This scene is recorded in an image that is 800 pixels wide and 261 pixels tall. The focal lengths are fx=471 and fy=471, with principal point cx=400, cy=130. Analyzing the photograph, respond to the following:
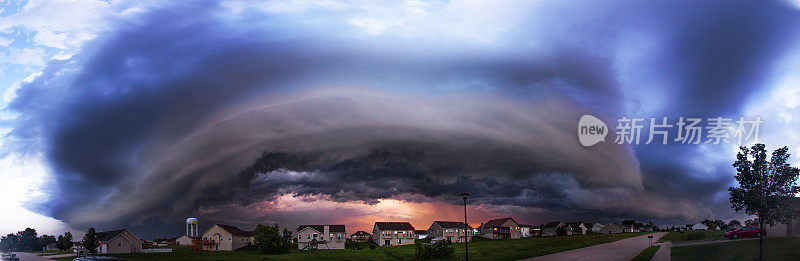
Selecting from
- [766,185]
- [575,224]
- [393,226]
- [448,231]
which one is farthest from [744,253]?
[575,224]

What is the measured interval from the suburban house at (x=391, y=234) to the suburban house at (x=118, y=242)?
5874 centimetres

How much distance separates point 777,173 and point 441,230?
99.5 m

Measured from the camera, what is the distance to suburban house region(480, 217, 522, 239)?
467ft

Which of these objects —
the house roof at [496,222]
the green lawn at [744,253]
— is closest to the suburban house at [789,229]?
the green lawn at [744,253]

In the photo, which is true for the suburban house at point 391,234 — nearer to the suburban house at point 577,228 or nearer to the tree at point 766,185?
the suburban house at point 577,228

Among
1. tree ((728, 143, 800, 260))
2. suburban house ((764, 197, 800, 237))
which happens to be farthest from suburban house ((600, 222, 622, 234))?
tree ((728, 143, 800, 260))

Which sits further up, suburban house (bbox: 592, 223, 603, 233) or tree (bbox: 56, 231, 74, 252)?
tree (bbox: 56, 231, 74, 252)

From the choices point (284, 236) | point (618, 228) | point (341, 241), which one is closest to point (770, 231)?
point (284, 236)

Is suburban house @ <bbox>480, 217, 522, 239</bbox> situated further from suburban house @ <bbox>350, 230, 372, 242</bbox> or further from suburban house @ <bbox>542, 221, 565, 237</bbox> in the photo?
suburban house @ <bbox>350, 230, 372, 242</bbox>

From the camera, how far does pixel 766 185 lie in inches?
1414

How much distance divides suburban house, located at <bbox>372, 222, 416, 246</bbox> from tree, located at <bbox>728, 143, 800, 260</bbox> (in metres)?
94.4

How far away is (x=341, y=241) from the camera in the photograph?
11444cm

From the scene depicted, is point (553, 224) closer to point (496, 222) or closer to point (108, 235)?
point (496, 222)

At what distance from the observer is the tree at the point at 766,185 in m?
35.4
